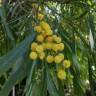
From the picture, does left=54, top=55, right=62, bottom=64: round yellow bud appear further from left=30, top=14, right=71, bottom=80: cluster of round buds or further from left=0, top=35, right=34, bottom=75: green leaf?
left=0, top=35, right=34, bottom=75: green leaf

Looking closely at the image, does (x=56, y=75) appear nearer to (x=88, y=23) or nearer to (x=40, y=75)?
(x=40, y=75)

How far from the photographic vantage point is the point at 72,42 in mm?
1095

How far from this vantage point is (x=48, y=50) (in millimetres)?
835

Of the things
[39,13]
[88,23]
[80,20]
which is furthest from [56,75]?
[80,20]

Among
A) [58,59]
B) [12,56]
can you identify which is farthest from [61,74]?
[12,56]

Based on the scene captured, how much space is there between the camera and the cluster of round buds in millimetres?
812

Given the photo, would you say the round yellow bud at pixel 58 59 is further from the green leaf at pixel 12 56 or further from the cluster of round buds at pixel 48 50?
the green leaf at pixel 12 56

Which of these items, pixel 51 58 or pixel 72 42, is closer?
pixel 51 58

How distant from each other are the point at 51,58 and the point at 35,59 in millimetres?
44

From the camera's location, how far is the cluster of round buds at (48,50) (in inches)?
32.0

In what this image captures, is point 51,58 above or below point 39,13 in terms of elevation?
below

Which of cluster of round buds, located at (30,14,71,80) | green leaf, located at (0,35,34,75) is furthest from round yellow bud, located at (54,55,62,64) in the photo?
green leaf, located at (0,35,34,75)

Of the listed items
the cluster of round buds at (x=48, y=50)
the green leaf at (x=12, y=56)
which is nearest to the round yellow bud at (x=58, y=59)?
the cluster of round buds at (x=48, y=50)

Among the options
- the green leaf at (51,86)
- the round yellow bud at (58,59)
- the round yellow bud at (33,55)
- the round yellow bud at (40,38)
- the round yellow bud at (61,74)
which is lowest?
the green leaf at (51,86)
